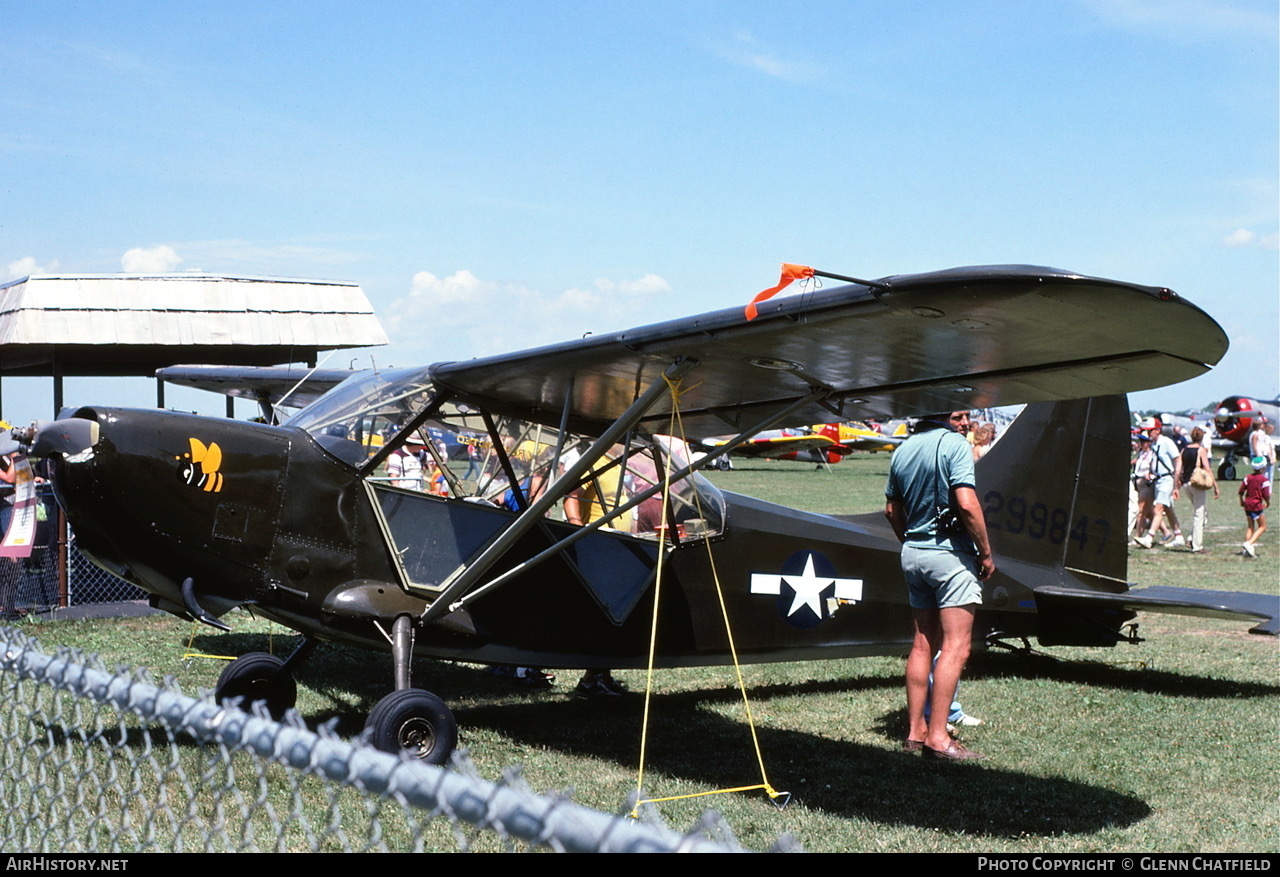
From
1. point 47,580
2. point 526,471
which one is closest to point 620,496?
point 526,471

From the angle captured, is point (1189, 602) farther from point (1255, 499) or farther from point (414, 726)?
point (1255, 499)

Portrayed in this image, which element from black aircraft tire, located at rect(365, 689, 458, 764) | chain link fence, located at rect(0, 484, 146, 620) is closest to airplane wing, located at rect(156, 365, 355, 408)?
chain link fence, located at rect(0, 484, 146, 620)

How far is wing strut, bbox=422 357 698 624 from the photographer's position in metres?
5.66

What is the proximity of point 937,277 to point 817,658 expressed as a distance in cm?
438

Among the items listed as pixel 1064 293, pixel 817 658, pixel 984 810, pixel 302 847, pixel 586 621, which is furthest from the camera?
pixel 817 658

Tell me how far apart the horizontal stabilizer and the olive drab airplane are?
0.08 feet

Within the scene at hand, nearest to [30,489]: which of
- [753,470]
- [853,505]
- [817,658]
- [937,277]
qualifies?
[817,658]

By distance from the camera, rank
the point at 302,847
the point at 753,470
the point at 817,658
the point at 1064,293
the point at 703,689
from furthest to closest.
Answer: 1. the point at 753,470
2. the point at 703,689
3. the point at 817,658
4. the point at 302,847
5. the point at 1064,293

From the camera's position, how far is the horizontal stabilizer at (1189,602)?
734 centimetres

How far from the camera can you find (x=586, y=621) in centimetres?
695

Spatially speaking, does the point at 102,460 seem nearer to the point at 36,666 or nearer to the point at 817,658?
the point at 36,666

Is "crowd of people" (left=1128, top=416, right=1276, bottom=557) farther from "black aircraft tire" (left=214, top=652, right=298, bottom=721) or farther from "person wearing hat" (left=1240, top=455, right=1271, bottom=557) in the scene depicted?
"black aircraft tire" (left=214, top=652, right=298, bottom=721)

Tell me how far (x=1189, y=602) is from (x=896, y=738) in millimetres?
2430

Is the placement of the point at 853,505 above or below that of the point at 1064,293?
below
